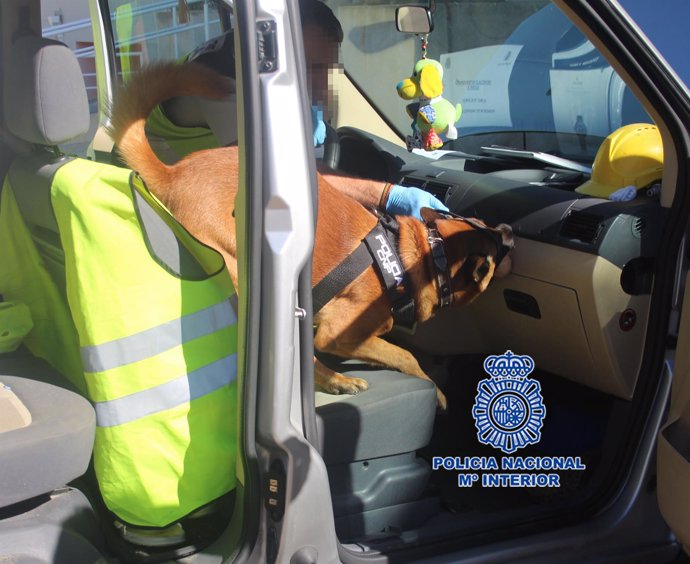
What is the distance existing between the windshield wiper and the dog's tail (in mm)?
1514

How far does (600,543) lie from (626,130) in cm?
134

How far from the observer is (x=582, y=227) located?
7.34 ft

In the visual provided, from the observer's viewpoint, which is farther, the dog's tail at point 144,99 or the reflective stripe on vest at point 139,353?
the dog's tail at point 144,99

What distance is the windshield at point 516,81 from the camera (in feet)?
9.50

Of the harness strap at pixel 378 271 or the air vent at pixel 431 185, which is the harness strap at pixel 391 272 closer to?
the harness strap at pixel 378 271

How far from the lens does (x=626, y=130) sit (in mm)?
2432

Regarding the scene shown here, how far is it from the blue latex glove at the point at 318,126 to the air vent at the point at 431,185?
0.42 m

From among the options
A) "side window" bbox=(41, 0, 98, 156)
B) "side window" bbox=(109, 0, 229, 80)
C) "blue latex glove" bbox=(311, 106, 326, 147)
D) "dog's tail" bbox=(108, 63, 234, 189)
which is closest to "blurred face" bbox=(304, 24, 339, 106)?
"blue latex glove" bbox=(311, 106, 326, 147)

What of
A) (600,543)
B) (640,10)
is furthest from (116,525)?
(640,10)

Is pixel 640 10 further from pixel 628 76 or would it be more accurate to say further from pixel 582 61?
pixel 582 61

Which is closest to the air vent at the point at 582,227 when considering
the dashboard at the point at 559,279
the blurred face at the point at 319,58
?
the dashboard at the point at 559,279

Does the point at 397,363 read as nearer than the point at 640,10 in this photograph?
No

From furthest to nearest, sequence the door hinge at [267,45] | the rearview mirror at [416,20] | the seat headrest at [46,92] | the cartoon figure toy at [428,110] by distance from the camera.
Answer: the cartoon figure toy at [428,110]
the rearview mirror at [416,20]
the seat headrest at [46,92]
the door hinge at [267,45]

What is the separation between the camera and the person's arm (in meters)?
2.80
